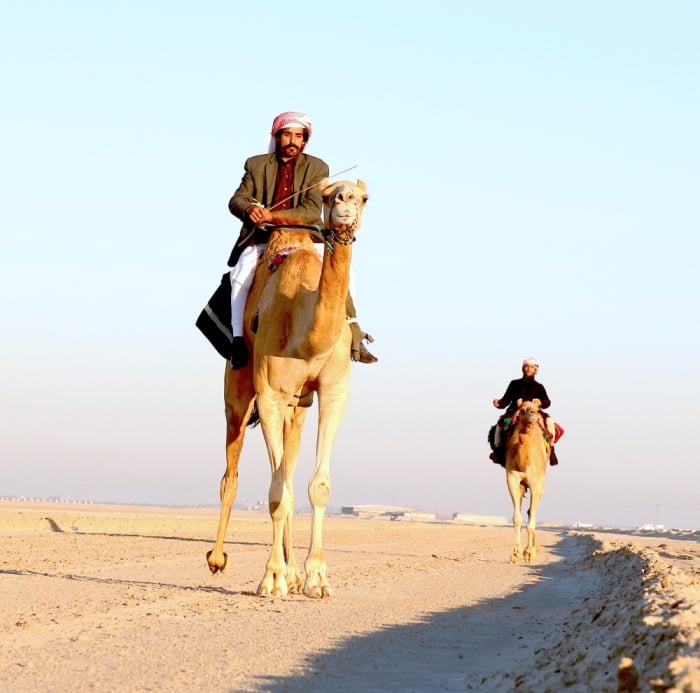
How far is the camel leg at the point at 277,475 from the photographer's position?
10133 millimetres

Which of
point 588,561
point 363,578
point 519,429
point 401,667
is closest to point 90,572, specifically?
point 363,578

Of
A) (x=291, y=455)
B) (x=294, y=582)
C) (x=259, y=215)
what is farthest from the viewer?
(x=259, y=215)

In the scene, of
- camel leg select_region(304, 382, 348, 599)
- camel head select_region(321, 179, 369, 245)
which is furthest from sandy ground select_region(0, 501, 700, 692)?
camel head select_region(321, 179, 369, 245)

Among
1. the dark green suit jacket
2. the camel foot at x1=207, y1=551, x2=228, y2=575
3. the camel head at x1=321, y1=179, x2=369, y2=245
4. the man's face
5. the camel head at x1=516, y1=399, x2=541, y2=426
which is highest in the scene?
the man's face

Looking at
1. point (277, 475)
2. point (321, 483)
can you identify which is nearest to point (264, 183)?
point (277, 475)

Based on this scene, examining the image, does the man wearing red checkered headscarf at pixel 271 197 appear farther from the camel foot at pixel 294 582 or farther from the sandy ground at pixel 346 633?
the sandy ground at pixel 346 633

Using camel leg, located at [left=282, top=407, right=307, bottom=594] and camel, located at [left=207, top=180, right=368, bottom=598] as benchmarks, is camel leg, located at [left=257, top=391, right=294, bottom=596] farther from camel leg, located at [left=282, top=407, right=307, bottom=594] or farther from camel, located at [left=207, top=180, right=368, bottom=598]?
camel leg, located at [left=282, top=407, right=307, bottom=594]

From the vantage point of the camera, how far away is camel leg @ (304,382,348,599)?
9.84 m

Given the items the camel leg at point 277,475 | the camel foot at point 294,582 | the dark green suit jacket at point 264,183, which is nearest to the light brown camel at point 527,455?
the dark green suit jacket at point 264,183

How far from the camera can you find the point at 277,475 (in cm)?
1030

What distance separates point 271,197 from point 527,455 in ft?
34.6

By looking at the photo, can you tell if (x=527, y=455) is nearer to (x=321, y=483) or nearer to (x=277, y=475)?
(x=277, y=475)

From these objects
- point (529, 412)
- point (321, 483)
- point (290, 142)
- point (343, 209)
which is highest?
point (290, 142)

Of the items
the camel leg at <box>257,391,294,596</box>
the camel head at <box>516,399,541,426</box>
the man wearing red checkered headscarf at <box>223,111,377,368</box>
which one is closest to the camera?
the camel leg at <box>257,391,294,596</box>
